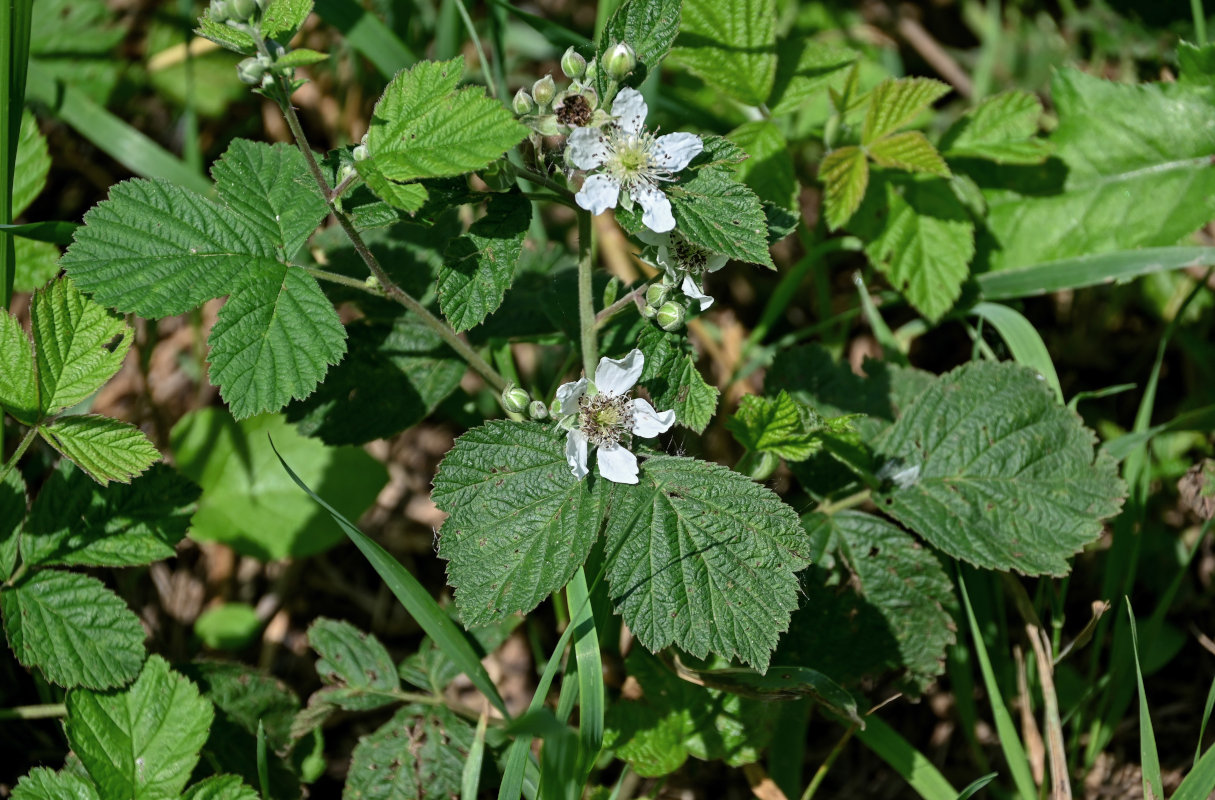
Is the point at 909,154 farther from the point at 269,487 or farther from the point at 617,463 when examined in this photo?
the point at 269,487

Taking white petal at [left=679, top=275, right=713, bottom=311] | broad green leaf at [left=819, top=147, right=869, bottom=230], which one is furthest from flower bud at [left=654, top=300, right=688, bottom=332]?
broad green leaf at [left=819, top=147, right=869, bottom=230]

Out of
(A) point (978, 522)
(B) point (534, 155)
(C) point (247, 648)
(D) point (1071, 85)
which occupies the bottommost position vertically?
(C) point (247, 648)

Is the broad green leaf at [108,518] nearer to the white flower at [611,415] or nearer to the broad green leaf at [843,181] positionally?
the white flower at [611,415]

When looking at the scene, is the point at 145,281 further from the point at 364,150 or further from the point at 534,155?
the point at 534,155

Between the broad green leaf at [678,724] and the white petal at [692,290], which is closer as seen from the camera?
the white petal at [692,290]

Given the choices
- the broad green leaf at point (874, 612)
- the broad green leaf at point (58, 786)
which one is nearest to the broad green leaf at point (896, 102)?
the broad green leaf at point (874, 612)

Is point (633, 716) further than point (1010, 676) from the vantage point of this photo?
No

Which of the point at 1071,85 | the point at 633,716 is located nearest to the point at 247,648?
the point at 633,716
